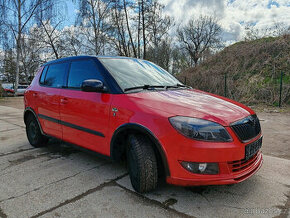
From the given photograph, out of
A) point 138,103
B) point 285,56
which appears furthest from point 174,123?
point 285,56

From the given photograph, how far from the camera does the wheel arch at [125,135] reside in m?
2.13

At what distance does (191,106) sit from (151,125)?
19.1 inches

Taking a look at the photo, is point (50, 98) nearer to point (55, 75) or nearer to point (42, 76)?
point (55, 75)

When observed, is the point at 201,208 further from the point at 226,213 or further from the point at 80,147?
the point at 80,147

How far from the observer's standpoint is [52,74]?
12.5 ft

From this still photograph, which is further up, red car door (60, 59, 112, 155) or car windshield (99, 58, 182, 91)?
car windshield (99, 58, 182, 91)

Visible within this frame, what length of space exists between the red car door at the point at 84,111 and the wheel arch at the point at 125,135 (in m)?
0.12

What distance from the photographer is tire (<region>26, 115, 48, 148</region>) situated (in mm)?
4125

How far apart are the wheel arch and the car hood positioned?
0.86 ft

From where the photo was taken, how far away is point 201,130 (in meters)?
2.01

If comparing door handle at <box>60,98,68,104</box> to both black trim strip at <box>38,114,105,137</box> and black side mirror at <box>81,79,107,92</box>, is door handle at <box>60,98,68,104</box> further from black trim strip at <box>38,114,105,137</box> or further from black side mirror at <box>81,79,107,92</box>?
black side mirror at <box>81,79,107,92</box>

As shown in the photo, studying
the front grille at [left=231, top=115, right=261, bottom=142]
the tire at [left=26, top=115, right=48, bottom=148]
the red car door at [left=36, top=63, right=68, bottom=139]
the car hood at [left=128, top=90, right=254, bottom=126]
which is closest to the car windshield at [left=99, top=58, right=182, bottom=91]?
the car hood at [left=128, top=90, right=254, bottom=126]

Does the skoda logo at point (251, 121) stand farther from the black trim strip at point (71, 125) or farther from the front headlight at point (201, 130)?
the black trim strip at point (71, 125)

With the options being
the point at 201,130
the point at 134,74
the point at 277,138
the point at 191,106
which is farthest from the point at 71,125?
the point at 277,138
